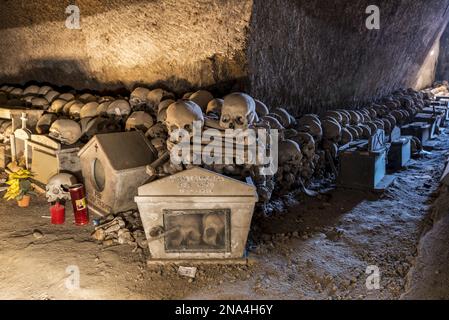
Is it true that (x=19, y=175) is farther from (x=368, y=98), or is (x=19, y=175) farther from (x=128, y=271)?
(x=368, y=98)

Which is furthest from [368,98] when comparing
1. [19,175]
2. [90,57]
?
[19,175]

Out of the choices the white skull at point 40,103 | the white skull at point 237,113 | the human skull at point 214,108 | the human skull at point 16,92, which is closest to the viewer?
the white skull at point 237,113

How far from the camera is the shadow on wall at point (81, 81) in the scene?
20.7 ft

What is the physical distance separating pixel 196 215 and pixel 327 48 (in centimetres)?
524

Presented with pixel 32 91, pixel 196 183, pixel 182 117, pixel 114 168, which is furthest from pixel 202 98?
pixel 32 91

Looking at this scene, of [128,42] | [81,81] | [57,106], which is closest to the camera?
[57,106]

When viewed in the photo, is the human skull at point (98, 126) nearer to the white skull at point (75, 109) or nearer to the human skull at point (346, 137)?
the white skull at point (75, 109)

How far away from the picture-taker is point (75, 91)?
9.03 m

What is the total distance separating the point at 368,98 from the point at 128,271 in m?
8.88

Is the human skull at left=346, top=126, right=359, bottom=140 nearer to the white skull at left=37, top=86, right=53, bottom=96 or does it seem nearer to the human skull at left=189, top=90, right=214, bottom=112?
the human skull at left=189, top=90, right=214, bottom=112

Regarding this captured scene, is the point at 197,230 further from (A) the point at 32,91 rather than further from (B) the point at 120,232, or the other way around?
(A) the point at 32,91

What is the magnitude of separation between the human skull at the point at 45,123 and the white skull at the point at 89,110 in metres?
0.47

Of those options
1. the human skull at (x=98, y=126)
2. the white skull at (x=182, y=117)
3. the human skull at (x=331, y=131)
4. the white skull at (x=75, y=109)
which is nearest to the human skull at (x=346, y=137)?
the human skull at (x=331, y=131)

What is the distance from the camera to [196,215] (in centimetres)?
361
